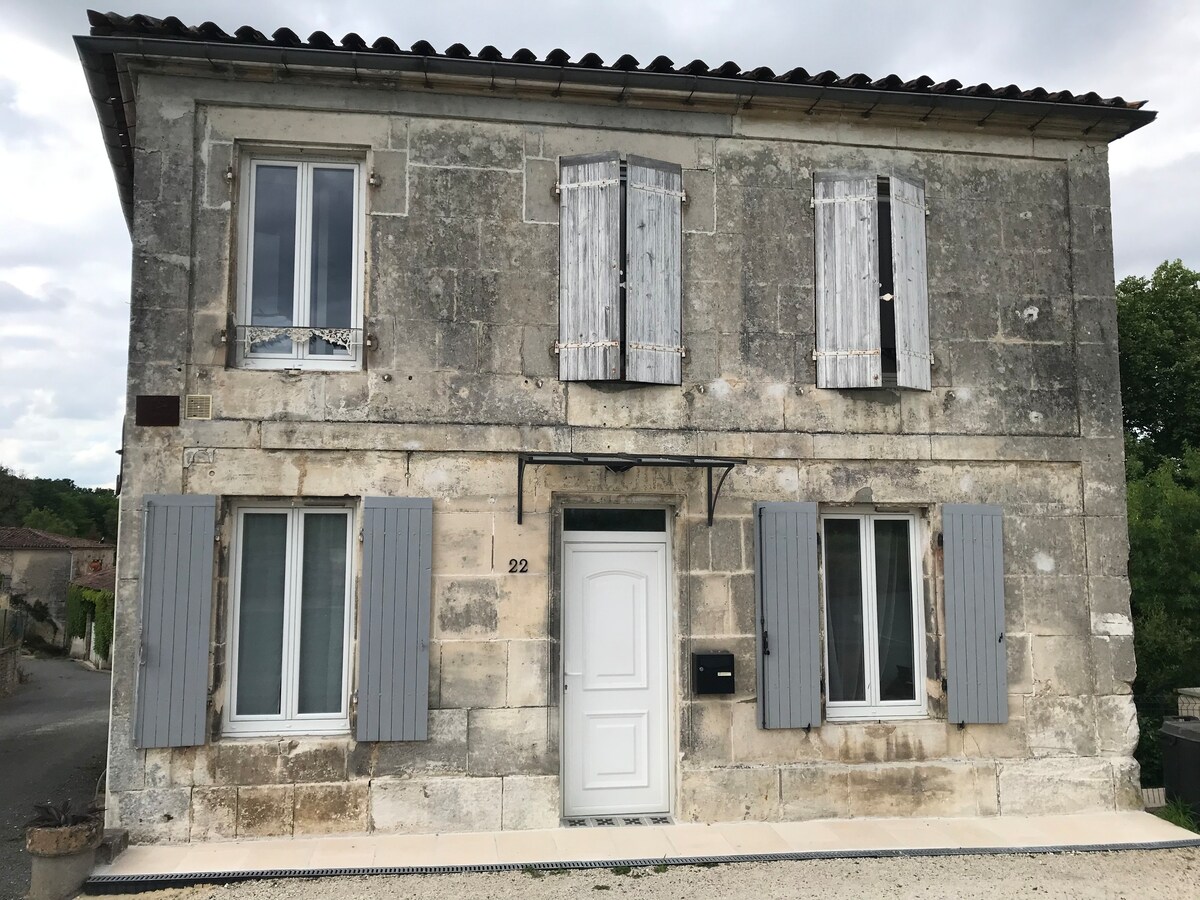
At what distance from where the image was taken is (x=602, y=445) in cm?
616

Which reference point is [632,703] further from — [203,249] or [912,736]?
[203,249]

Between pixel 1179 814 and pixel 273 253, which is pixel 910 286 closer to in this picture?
pixel 1179 814

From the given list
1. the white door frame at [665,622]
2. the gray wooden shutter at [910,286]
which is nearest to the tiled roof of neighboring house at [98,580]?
the white door frame at [665,622]

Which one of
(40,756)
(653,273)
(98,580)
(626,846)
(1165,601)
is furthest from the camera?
(98,580)

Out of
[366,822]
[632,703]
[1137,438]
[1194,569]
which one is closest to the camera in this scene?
[366,822]

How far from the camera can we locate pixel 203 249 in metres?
5.89

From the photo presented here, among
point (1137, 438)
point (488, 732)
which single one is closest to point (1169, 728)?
point (488, 732)

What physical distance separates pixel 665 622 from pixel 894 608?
1769 mm

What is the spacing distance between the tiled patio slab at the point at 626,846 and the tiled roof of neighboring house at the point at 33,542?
30343 mm

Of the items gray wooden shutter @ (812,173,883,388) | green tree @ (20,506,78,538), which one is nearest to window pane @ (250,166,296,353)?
gray wooden shutter @ (812,173,883,388)

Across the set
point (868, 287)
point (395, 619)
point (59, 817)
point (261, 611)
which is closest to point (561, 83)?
point (868, 287)

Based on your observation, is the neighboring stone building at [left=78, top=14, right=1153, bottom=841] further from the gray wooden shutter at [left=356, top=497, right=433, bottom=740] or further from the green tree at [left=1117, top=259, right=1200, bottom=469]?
the green tree at [left=1117, top=259, right=1200, bottom=469]

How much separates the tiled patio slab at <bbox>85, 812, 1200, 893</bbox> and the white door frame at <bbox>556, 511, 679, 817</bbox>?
1.35ft

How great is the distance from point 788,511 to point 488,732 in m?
2.60
